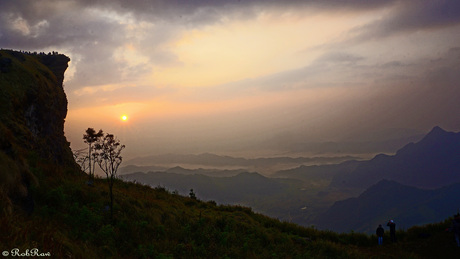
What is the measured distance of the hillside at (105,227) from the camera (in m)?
7.08

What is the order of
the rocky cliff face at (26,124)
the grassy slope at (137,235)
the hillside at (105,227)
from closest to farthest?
the grassy slope at (137,235), the hillside at (105,227), the rocky cliff face at (26,124)

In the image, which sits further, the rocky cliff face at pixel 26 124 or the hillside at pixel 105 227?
the rocky cliff face at pixel 26 124

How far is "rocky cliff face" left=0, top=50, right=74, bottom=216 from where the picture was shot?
29.6 ft

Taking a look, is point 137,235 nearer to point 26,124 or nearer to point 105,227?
point 105,227

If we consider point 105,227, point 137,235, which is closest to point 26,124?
point 105,227

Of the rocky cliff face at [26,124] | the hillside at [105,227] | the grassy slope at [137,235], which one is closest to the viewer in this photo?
the grassy slope at [137,235]

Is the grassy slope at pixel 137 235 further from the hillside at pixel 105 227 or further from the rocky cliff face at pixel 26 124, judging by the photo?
the rocky cliff face at pixel 26 124

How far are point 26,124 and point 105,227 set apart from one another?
816 inches

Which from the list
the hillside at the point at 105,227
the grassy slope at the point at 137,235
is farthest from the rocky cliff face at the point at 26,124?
the grassy slope at the point at 137,235

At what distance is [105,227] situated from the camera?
10.3 m

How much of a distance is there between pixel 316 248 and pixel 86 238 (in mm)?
12618

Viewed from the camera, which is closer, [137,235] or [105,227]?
[105,227]

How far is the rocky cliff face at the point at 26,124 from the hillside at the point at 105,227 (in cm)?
6

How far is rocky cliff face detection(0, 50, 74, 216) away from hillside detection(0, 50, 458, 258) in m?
0.06
